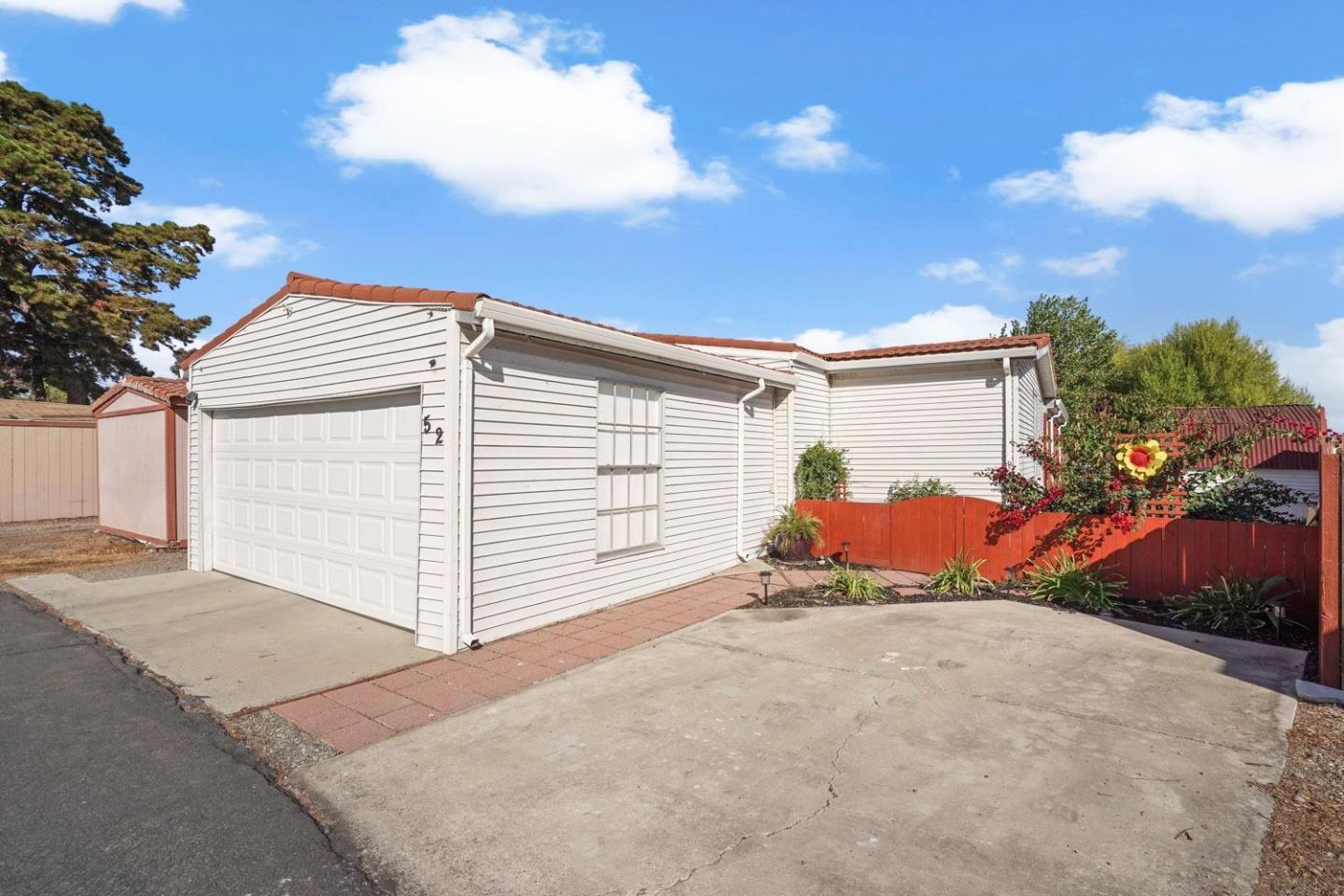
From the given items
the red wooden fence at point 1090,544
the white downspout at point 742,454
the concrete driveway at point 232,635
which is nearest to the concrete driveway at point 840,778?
the red wooden fence at point 1090,544

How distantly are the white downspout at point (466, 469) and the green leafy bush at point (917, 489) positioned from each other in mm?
6520

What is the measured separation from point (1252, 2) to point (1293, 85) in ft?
6.51

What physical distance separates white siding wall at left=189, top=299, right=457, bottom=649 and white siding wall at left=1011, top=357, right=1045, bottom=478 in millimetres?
7567

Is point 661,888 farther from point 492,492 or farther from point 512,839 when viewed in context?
point 492,492

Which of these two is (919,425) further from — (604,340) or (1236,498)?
(604,340)

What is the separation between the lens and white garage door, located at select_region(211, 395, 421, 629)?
6160 mm

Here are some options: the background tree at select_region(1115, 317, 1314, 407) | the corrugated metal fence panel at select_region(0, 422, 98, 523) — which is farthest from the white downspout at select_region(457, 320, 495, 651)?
the background tree at select_region(1115, 317, 1314, 407)

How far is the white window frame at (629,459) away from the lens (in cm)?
703

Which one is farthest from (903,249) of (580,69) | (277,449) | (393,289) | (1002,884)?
(1002,884)

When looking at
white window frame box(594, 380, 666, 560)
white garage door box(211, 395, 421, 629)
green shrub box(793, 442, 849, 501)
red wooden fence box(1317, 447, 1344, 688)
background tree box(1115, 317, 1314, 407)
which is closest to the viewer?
red wooden fence box(1317, 447, 1344, 688)

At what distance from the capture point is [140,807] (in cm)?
314

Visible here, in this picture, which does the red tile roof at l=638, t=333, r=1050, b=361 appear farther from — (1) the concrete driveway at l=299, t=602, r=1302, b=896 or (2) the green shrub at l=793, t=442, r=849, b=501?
(1) the concrete driveway at l=299, t=602, r=1302, b=896

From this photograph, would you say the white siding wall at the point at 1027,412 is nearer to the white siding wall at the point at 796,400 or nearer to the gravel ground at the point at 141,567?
the white siding wall at the point at 796,400

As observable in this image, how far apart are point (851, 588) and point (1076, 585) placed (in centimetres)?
245
